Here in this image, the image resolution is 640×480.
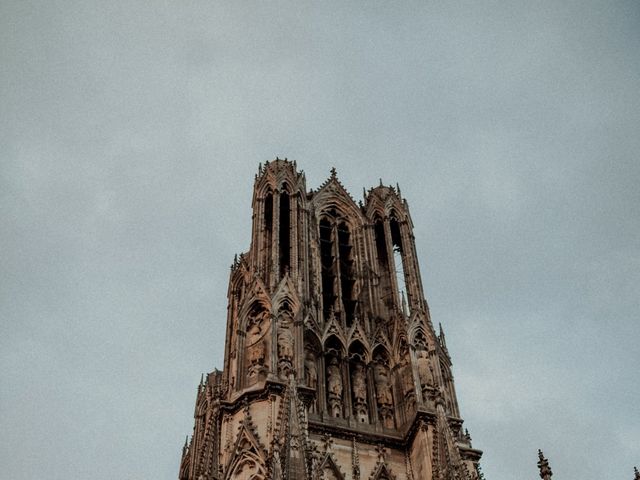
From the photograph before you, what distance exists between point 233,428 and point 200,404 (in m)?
11.7

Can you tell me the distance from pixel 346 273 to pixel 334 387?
7340 millimetres

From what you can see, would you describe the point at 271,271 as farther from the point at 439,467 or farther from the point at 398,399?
the point at 439,467

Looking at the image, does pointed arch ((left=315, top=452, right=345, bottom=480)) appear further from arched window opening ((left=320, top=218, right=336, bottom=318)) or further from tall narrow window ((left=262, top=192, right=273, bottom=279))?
tall narrow window ((left=262, top=192, right=273, bottom=279))

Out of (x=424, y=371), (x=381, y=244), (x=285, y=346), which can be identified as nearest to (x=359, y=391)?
(x=424, y=371)

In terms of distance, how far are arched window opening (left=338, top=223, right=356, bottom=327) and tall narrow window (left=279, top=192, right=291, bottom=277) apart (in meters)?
2.56

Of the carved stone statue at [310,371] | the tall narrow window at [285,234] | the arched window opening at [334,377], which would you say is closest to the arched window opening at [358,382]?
the arched window opening at [334,377]

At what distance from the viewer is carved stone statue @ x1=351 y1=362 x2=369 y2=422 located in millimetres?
29891

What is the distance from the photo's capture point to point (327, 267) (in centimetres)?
3641

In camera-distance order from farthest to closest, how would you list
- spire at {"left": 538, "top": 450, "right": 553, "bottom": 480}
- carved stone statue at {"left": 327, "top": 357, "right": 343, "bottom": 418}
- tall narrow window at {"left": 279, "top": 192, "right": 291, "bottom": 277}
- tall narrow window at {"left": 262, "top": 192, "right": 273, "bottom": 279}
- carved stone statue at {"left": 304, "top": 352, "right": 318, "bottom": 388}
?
tall narrow window at {"left": 279, "top": 192, "right": 291, "bottom": 277}
tall narrow window at {"left": 262, "top": 192, "right": 273, "bottom": 279}
carved stone statue at {"left": 304, "top": 352, "right": 318, "bottom": 388}
carved stone statue at {"left": 327, "top": 357, "right": 343, "bottom": 418}
spire at {"left": 538, "top": 450, "right": 553, "bottom": 480}

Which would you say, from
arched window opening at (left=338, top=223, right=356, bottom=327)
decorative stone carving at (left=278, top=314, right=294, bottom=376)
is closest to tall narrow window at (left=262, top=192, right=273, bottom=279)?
decorative stone carving at (left=278, top=314, right=294, bottom=376)

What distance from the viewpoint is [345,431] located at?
94.0 ft

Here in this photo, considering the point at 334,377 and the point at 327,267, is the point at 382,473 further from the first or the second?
the point at 327,267

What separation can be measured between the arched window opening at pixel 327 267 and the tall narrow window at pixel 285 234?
1.81 metres

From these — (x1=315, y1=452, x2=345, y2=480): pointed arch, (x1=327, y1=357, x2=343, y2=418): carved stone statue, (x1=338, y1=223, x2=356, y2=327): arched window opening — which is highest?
(x1=338, y1=223, x2=356, y2=327): arched window opening
